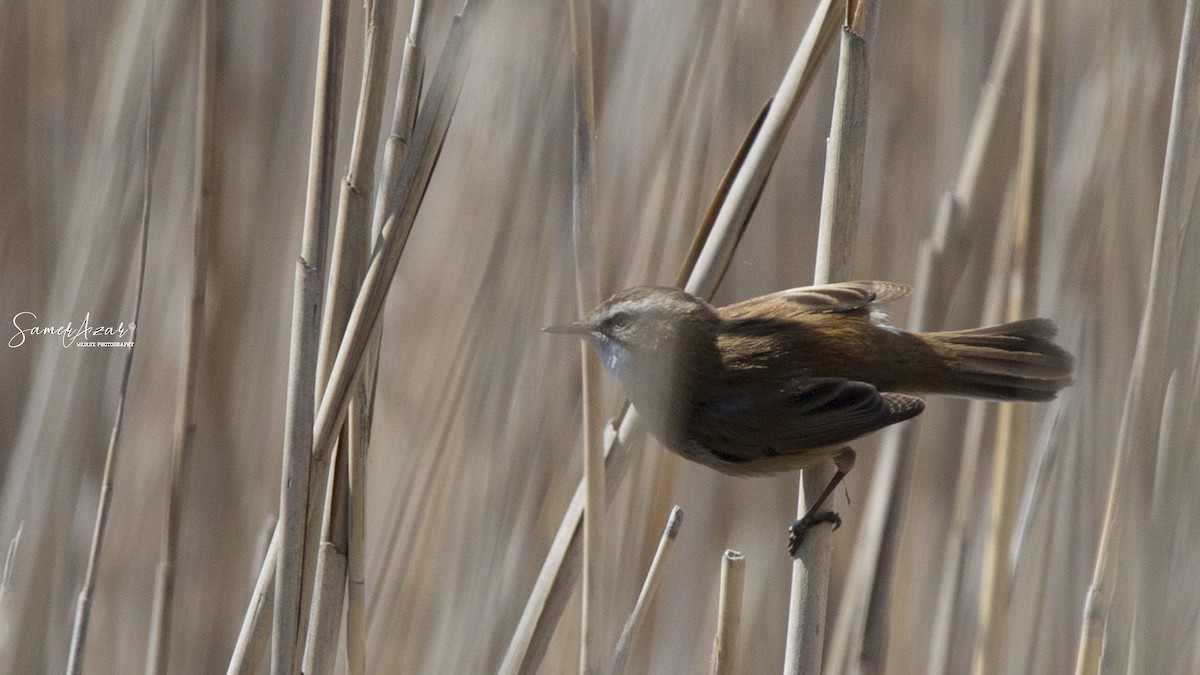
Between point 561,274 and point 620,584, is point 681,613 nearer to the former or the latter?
point 620,584

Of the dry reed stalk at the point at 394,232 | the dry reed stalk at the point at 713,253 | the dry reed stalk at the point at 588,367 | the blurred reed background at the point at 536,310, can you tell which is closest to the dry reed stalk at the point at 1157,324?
the blurred reed background at the point at 536,310

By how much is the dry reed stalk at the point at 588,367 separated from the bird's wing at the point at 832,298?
1.33ft

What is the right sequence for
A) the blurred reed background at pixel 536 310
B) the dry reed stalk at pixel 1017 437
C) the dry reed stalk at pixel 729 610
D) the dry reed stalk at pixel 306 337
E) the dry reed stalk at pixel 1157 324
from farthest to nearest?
the dry reed stalk at pixel 1017 437, the blurred reed background at pixel 536 310, the dry reed stalk at pixel 1157 324, the dry reed stalk at pixel 729 610, the dry reed stalk at pixel 306 337

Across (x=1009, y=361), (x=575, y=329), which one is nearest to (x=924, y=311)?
(x=1009, y=361)

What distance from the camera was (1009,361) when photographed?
74.2 inches

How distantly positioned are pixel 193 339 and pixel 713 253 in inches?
31.5

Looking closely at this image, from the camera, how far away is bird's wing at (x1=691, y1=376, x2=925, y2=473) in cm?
176

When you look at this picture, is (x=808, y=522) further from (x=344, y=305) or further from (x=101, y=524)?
(x=101, y=524)

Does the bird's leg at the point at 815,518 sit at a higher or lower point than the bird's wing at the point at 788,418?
lower

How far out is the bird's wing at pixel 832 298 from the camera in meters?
1.79

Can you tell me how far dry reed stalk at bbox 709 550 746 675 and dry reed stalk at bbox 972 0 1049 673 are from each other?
24.6 inches

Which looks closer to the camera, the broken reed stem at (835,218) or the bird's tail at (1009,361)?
the broken reed stem at (835,218)

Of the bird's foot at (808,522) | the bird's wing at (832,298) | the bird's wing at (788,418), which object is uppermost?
the bird's wing at (832,298)

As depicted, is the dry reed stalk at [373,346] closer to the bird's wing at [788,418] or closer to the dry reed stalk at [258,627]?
the dry reed stalk at [258,627]
